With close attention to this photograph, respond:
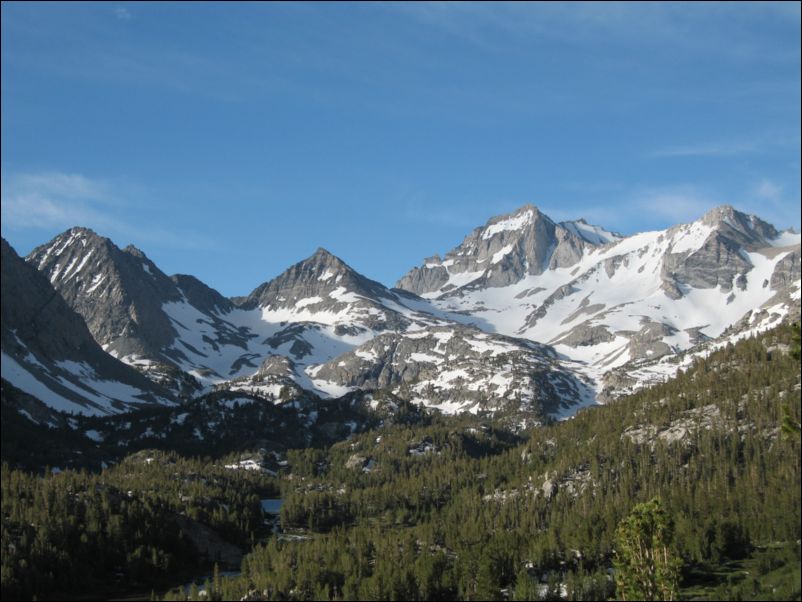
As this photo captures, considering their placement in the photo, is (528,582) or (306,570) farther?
(306,570)

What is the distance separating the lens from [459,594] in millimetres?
185125

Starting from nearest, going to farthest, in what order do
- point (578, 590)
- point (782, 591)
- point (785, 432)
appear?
point (785, 432), point (782, 591), point (578, 590)

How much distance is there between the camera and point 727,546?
199m

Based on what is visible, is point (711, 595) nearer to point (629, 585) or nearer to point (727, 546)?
point (727, 546)

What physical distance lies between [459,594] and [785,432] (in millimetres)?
126381

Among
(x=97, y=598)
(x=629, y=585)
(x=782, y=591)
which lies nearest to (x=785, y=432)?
(x=629, y=585)

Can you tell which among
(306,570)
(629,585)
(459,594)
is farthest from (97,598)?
(629,585)

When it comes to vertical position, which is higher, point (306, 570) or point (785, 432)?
point (785, 432)

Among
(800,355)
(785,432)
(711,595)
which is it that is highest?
(800,355)

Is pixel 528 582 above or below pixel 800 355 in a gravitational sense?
below

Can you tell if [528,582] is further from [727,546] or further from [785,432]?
[785,432]

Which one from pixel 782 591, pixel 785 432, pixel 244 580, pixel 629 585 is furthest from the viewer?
pixel 244 580

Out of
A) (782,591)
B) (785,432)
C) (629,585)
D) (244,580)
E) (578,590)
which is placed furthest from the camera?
(244,580)

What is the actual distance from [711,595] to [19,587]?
14423 cm
